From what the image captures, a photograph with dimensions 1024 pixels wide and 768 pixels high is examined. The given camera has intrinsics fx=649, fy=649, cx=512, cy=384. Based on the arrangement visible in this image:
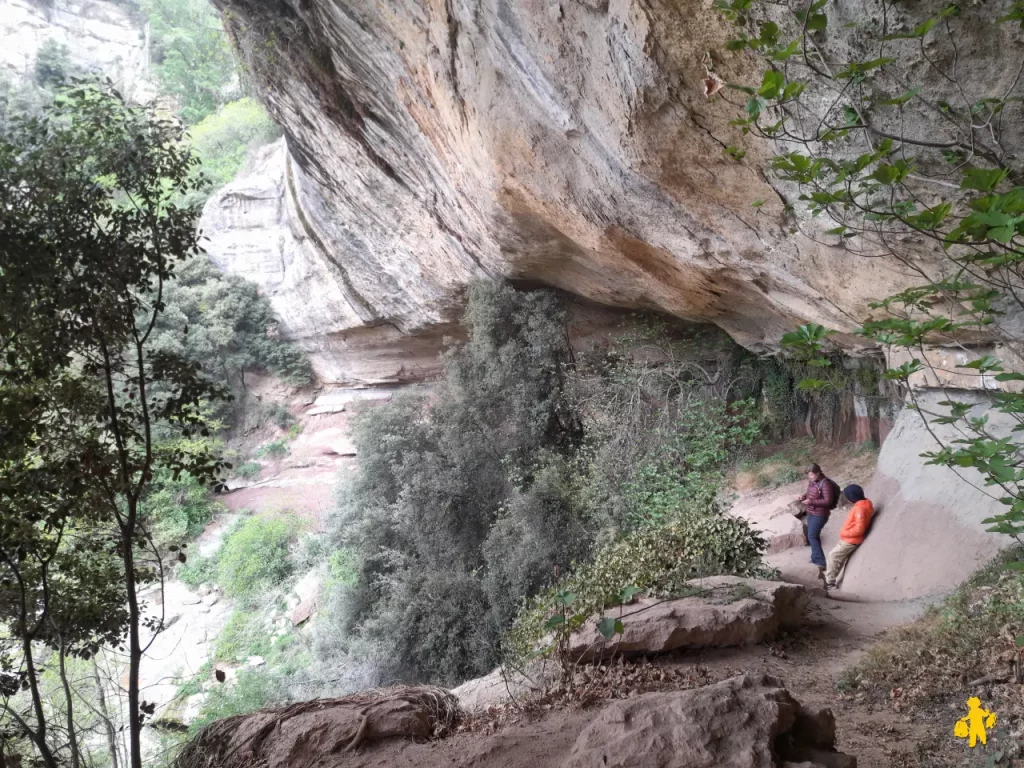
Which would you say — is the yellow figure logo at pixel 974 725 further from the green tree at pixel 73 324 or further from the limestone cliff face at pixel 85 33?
the limestone cliff face at pixel 85 33

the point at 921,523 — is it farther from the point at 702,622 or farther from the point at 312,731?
the point at 312,731

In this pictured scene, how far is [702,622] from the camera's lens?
15.5 ft

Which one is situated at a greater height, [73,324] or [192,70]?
[192,70]

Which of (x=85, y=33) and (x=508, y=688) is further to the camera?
(x=85, y=33)

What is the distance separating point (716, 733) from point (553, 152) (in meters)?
5.08

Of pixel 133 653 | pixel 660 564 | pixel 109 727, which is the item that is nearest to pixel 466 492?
pixel 660 564

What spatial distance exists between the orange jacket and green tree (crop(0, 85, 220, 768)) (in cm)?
600

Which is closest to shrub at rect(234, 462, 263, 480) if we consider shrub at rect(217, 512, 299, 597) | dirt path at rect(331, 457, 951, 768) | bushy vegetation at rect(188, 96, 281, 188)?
shrub at rect(217, 512, 299, 597)

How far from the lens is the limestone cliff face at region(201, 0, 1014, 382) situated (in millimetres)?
4547

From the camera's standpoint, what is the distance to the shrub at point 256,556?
1462cm

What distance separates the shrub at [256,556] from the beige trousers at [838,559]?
1184 cm

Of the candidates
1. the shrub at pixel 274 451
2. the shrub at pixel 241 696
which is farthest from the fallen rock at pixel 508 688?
the shrub at pixel 274 451

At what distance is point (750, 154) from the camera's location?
4.46 meters

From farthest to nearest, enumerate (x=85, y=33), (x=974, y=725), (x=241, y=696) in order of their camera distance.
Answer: (x=85, y=33) → (x=241, y=696) → (x=974, y=725)
